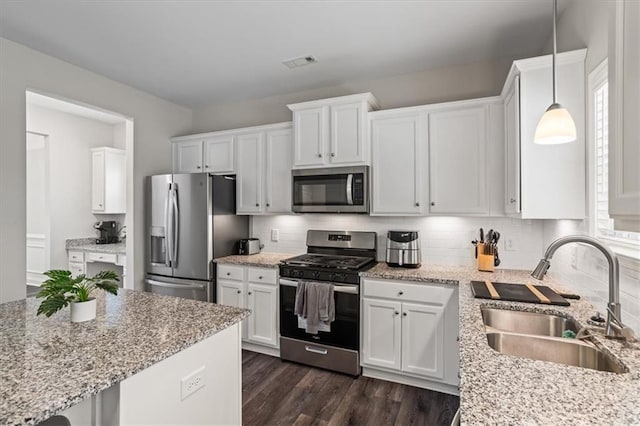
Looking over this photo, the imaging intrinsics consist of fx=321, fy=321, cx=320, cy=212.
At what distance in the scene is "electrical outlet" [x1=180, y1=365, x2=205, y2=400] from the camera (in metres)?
1.28

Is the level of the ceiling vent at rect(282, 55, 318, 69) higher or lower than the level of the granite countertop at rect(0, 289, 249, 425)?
higher

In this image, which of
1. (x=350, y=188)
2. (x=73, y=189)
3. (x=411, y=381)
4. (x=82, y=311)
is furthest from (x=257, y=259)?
(x=73, y=189)

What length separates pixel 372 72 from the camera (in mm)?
3133

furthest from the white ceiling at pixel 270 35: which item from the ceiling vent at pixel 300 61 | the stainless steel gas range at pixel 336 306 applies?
the stainless steel gas range at pixel 336 306

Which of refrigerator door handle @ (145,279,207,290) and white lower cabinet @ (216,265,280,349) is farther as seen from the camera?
refrigerator door handle @ (145,279,207,290)

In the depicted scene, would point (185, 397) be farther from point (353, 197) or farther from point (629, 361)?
point (353, 197)

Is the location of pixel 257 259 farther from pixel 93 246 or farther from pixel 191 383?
pixel 93 246

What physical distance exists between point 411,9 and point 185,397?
8.34 ft

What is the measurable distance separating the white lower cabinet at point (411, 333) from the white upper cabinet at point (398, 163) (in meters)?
0.72

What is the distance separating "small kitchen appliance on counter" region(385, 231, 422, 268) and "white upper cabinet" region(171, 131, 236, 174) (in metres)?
1.99

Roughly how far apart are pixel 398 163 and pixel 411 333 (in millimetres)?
1446

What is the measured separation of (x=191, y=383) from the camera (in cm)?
132

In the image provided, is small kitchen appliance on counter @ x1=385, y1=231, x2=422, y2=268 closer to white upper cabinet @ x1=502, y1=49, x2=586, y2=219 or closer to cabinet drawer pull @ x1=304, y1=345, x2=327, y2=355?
white upper cabinet @ x1=502, y1=49, x2=586, y2=219

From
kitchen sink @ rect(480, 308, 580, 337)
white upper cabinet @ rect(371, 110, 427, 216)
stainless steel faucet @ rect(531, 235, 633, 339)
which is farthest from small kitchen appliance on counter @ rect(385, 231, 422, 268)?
stainless steel faucet @ rect(531, 235, 633, 339)
